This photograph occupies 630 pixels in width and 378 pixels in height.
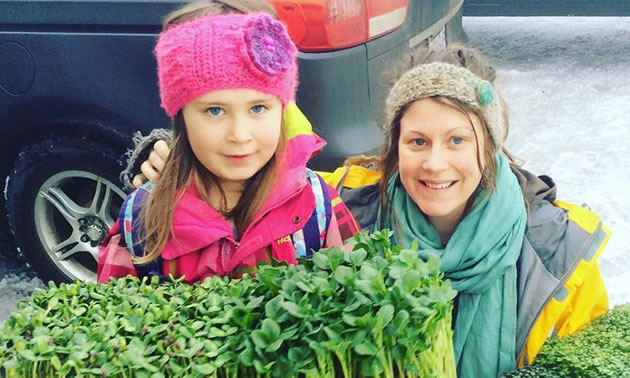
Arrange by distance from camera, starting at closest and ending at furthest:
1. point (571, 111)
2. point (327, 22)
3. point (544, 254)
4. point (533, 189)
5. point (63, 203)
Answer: point (544, 254) → point (533, 189) → point (327, 22) → point (63, 203) → point (571, 111)

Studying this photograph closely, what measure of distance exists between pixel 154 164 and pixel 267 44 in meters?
0.57

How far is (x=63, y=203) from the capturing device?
332cm

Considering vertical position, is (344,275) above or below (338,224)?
above

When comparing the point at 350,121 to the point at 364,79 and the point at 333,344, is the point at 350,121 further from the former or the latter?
the point at 333,344

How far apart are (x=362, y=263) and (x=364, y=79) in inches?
66.7

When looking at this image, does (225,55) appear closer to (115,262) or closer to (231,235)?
(231,235)

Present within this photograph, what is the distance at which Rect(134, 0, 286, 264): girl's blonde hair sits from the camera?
1.81m

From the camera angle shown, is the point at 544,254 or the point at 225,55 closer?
the point at 225,55

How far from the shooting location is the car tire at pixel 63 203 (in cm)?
319

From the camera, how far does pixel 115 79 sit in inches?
118

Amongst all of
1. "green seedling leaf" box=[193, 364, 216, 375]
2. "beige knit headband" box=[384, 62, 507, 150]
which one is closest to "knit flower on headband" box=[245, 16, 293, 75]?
"beige knit headband" box=[384, 62, 507, 150]

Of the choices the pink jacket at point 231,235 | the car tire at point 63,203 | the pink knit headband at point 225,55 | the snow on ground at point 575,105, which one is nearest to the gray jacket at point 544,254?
the pink jacket at point 231,235

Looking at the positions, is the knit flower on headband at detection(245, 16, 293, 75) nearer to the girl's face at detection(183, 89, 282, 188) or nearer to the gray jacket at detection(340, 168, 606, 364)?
the girl's face at detection(183, 89, 282, 188)

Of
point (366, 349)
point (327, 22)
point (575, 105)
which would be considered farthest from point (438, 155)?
point (575, 105)
